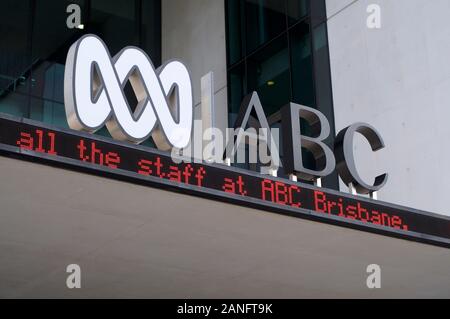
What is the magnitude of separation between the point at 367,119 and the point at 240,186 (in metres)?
6.05

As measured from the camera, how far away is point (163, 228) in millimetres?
10242

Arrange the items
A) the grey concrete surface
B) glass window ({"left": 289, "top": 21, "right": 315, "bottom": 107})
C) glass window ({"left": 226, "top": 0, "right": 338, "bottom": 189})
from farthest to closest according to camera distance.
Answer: glass window ({"left": 289, "top": 21, "right": 315, "bottom": 107})
glass window ({"left": 226, "top": 0, "right": 338, "bottom": 189})
the grey concrete surface

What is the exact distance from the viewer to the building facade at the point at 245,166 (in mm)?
9867

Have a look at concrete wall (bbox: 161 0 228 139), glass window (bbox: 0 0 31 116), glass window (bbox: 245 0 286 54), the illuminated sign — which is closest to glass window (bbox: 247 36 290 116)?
glass window (bbox: 245 0 286 54)

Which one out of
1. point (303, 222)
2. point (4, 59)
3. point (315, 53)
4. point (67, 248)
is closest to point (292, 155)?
point (303, 222)

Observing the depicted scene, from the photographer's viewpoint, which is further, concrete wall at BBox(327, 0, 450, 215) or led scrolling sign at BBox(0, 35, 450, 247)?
concrete wall at BBox(327, 0, 450, 215)

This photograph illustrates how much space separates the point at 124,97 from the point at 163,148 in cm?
76

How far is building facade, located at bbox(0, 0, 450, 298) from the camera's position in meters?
9.87

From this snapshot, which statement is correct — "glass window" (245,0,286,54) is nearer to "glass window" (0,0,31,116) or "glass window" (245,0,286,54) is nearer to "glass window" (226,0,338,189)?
"glass window" (226,0,338,189)

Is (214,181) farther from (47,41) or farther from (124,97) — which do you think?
(47,41)

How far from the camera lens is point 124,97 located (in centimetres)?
991

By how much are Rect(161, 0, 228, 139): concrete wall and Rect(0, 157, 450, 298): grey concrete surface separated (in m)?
7.51

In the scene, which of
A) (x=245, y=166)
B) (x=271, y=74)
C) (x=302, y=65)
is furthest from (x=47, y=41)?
(x=302, y=65)
